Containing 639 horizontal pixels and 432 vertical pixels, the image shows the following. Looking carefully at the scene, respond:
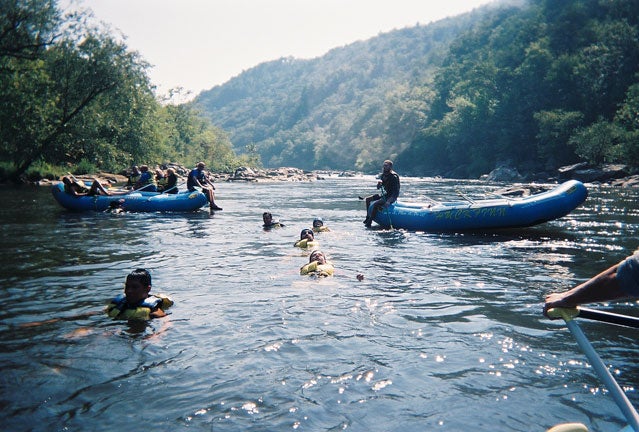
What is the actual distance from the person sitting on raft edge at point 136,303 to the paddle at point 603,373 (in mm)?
4736

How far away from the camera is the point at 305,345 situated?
537 cm

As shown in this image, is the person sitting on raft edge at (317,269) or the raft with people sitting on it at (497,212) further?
the raft with people sitting on it at (497,212)

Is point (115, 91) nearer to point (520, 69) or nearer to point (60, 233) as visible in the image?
point (60, 233)

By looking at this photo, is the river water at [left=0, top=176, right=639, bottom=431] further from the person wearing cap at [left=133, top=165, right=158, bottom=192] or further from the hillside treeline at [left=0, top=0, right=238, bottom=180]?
the hillside treeline at [left=0, top=0, right=238, bottom=180]

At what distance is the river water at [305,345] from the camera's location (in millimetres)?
3961

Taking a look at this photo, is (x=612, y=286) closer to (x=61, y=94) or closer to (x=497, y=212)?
(x=497, y=212)

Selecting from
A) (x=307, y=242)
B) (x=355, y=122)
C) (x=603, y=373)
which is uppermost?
(x=355, y=122)

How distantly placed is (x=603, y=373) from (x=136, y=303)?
5.16 m

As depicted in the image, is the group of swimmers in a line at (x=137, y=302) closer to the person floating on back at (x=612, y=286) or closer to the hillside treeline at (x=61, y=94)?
the person floating on back at (x=612, y=286)

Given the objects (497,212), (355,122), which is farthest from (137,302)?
(355,122)

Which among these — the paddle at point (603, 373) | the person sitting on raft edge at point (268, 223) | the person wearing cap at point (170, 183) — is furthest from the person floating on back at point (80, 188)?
the paddle at point (603, 373)

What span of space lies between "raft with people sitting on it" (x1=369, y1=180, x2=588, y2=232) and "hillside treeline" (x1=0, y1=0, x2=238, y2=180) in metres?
24.1

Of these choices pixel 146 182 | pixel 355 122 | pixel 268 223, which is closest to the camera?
pixel 268 223

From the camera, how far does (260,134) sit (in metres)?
197
